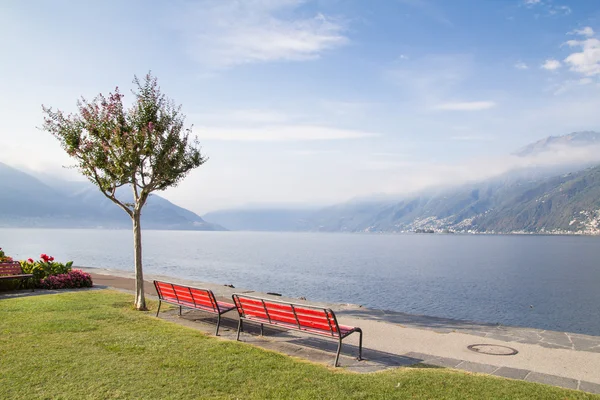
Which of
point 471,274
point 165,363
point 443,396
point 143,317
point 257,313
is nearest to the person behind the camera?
point 443,396

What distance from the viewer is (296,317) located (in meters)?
8.87

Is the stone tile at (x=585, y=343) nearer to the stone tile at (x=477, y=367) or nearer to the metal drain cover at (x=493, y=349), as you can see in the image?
the metal drain cover at (x=493, y=349)

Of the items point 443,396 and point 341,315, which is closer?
point 443,396

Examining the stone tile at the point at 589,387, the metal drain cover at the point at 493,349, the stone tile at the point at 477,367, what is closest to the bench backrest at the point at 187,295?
the stone tile at the point at 477,367

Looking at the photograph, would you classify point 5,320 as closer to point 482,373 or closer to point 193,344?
point 193,344

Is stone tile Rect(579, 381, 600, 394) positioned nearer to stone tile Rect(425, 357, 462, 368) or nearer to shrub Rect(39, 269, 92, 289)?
stone tile Rect(425, 357, 462, 368)

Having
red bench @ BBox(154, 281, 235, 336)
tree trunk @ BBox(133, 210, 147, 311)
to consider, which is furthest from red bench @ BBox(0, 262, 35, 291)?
red bench @ BBox(154, 281, 235, 336)

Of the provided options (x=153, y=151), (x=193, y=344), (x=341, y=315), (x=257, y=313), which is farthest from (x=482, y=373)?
(x=153, y=151)

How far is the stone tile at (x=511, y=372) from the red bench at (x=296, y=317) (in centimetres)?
250

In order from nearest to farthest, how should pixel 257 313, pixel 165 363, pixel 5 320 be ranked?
1. pixel 165 363
2. pixel 257 313
3. pixel 5 320

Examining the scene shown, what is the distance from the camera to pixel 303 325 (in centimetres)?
882

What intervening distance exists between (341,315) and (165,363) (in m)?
7.94

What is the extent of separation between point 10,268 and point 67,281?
206 cm

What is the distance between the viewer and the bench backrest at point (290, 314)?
838 cm
